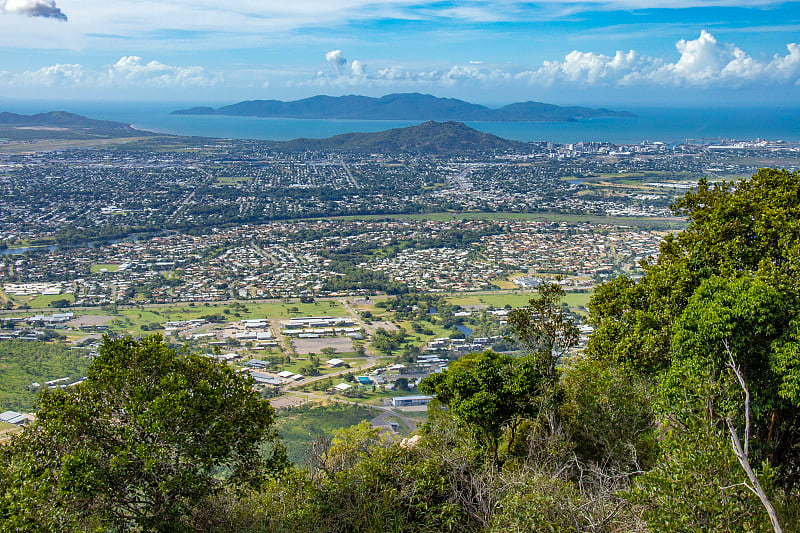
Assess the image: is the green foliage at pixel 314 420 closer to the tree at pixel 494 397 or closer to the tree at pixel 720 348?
the tree at pixel 494 397

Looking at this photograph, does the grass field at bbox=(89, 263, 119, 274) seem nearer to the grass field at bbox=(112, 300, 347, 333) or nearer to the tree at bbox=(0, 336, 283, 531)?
the grass field at bbox=(112, 300, 347, 333)

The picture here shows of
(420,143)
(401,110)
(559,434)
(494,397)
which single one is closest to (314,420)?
(494,397)

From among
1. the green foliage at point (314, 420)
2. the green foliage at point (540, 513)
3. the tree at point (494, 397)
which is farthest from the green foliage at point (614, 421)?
the green foliage at point (314, 420)

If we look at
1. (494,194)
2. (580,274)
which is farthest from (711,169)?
(580,274)

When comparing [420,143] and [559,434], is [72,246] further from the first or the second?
A: [420,143]

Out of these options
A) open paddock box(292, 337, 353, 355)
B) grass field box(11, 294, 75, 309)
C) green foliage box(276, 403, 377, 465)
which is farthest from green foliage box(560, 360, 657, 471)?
grass field box(11, 294, 75, 309)

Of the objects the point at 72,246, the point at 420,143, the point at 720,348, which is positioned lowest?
the point at 72,246
